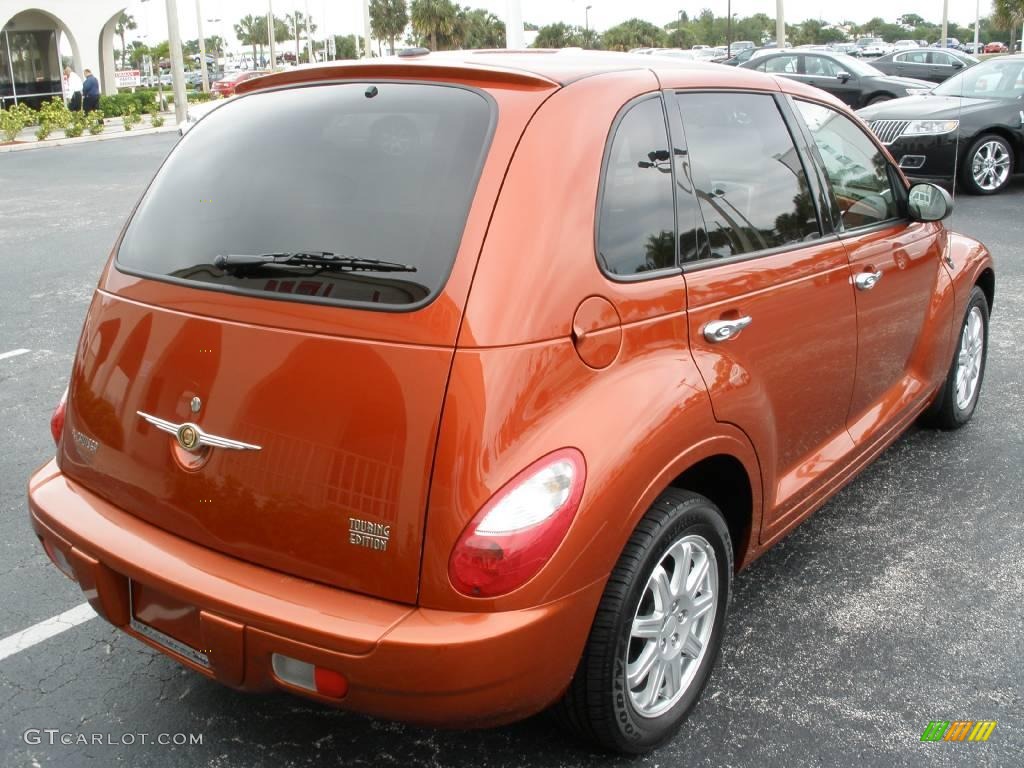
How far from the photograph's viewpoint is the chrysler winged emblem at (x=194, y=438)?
2.33 metres

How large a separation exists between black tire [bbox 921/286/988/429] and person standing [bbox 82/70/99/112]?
2930 centimetres

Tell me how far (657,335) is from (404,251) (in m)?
0.67

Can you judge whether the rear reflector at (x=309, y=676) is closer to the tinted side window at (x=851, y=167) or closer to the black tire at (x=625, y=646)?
→ the black tire at (x=625, y=646)

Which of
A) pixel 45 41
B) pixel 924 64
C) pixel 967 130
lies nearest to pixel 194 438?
pixel 967 130

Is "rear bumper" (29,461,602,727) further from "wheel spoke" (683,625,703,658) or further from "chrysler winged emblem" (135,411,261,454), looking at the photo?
"wheel spoke" (683,625,703,658)

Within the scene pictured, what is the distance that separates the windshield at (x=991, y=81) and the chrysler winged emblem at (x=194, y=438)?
12.7 m

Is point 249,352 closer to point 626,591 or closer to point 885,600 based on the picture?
point 626,591

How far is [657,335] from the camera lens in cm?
252

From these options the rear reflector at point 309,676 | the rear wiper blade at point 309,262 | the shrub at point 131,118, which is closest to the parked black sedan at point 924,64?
the shrub at point 131,118

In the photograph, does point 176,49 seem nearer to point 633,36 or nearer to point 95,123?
point 95,123

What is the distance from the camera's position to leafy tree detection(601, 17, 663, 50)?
68438 mm

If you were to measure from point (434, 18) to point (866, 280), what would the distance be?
222 feet

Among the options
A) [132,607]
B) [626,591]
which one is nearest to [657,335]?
[626,591]

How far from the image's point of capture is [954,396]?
15.6ft
